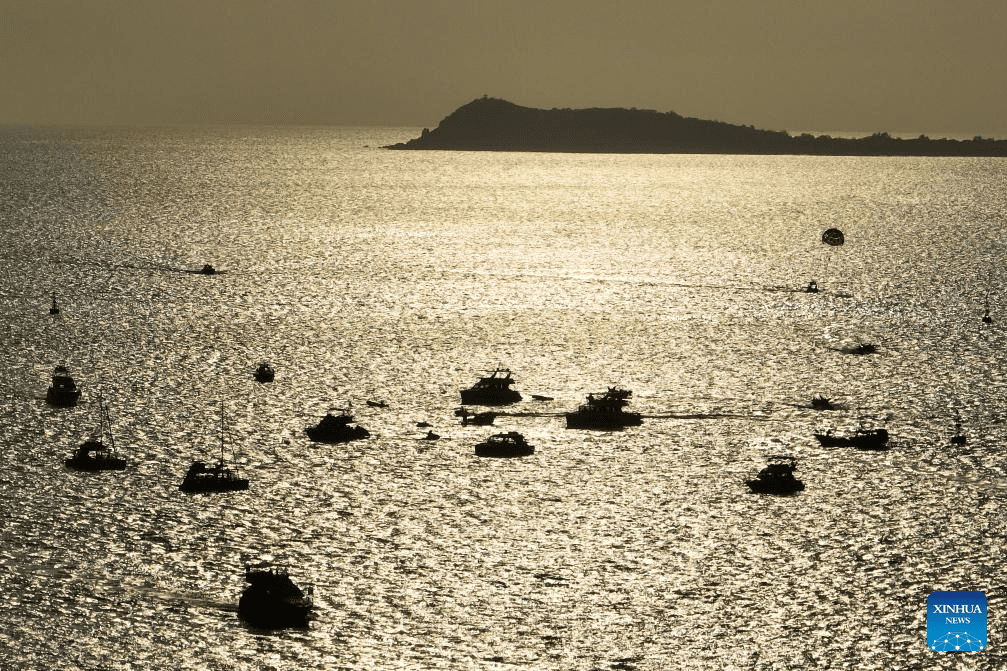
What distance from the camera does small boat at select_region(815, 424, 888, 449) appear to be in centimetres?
12256

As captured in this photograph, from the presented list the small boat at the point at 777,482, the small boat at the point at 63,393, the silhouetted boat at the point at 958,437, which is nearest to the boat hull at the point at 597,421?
the small boat at the point at 777,482

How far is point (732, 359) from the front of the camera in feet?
544

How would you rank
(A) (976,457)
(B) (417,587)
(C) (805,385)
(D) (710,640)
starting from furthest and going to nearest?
1. (C) (805,385)
2. (A) (976,457)
3. (B) (417,587)
4. (D) (710,640)

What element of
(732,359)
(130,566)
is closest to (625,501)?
(130,566)

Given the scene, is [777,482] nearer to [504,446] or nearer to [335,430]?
[504,446]

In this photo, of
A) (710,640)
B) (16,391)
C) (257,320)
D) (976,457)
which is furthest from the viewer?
(257,320)

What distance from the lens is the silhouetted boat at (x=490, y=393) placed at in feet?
449

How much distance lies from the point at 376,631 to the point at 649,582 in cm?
1898

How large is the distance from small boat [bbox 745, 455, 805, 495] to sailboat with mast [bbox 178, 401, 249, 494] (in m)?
40.5

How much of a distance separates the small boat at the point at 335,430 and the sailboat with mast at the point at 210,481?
46.4 ft

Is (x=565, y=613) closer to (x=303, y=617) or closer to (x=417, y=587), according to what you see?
(x=417, y=587)

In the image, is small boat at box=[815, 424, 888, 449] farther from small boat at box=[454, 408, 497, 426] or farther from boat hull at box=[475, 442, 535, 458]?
small boat at box=[454, 408, 497, 426]

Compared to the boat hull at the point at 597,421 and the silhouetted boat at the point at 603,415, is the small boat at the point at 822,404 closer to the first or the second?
the silhouetted boat at the point at 603,415

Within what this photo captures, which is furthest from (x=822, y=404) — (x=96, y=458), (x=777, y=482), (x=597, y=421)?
(x=96, y=458)
